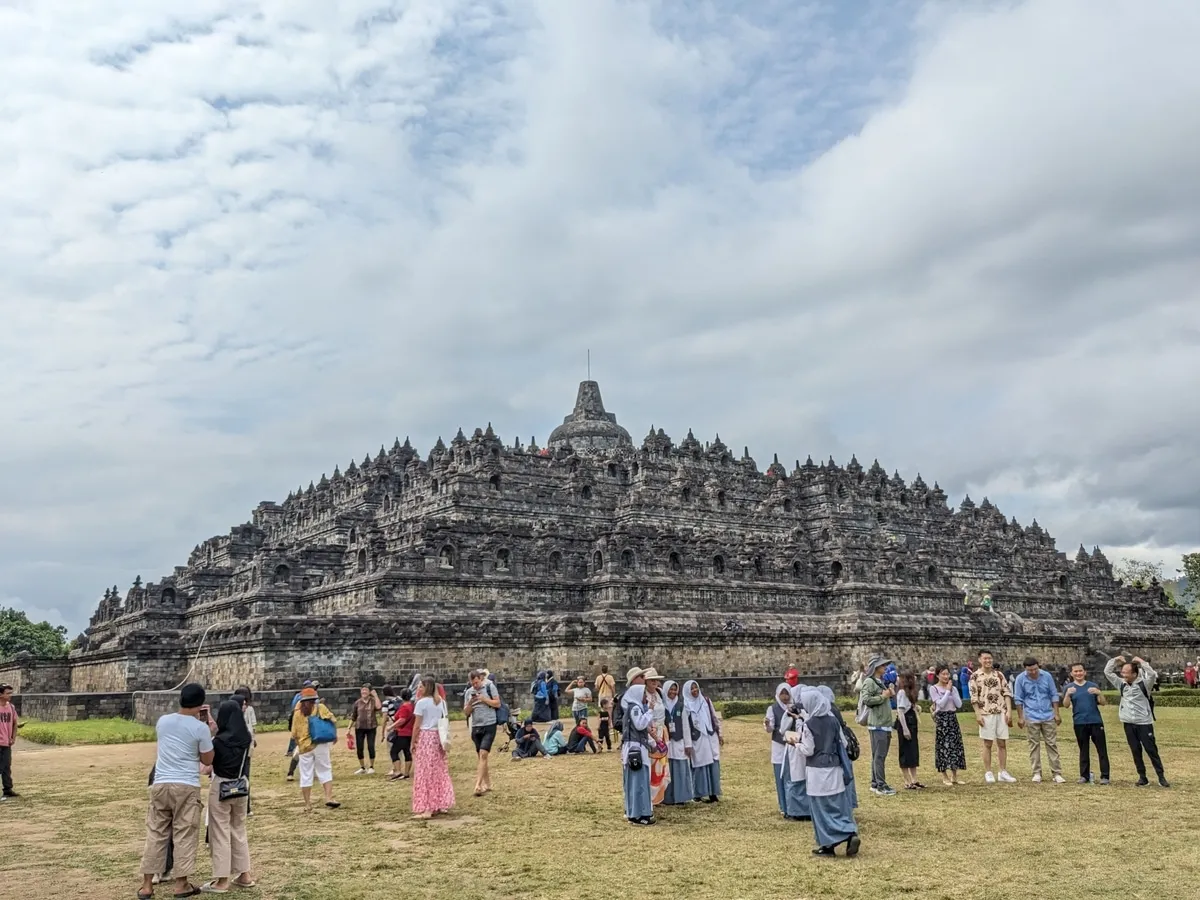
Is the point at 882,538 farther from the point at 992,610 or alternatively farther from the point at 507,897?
the point at 507,897

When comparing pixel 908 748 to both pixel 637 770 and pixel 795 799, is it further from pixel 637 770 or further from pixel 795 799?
Answer: pixel 637 770

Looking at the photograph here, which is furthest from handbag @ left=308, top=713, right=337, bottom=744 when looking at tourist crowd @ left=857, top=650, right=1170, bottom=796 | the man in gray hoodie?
the man in gray hoodie

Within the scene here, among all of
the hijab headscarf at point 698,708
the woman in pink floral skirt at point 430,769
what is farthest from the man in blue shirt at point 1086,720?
the woman in pink floral skirt at point 430,769

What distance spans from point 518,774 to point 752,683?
19.9 m

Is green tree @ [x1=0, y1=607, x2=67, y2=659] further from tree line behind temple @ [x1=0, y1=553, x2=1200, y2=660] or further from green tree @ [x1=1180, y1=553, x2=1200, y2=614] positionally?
green tree @ [x1=1180, y1=553, x2=1200, y2=614]

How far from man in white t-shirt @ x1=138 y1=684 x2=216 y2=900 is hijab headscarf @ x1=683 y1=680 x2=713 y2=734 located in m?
7.32

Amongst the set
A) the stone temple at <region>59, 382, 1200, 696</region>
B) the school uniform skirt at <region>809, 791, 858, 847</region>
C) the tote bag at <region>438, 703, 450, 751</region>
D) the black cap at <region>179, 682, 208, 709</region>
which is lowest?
the school uniform skirt at <region>809, 791, 858, 847</region>

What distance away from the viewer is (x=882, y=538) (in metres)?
64.6

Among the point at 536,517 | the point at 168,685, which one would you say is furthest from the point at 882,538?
the point at 168,685

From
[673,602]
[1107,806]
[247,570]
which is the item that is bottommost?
[1107,806]

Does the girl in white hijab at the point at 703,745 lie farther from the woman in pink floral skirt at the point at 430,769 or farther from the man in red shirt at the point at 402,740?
the man in red shirt at the point at 402,740

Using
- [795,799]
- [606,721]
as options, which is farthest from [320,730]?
[606,721]

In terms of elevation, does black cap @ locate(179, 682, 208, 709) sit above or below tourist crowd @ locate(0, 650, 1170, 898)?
above

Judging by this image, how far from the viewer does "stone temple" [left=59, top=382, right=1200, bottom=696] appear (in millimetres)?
37656
